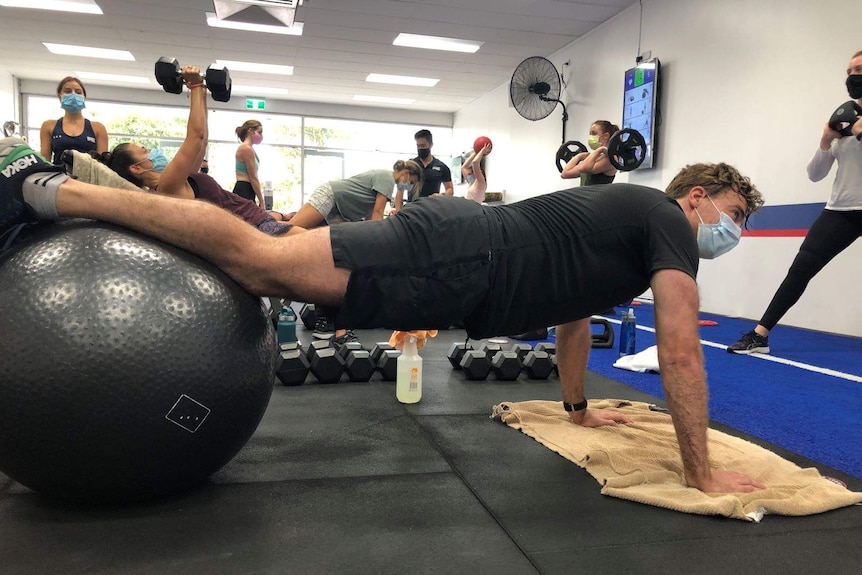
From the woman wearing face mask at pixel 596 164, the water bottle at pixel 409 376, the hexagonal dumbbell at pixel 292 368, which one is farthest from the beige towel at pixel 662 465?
the woman wearing face mask at pixel 596 164

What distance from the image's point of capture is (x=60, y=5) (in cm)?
767

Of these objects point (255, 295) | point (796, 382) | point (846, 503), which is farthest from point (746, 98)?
point (255, 295)

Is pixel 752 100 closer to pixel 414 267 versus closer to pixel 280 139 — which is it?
pixel 414 267

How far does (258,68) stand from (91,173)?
9.12 m

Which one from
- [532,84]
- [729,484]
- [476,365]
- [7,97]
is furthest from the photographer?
[7,97]

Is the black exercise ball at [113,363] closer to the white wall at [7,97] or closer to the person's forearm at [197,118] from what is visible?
the person's forearm at [197,118]

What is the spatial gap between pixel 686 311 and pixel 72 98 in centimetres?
435

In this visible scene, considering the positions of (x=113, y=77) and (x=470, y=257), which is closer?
(x=470, y=257)

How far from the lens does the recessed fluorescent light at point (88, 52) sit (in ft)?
31.3

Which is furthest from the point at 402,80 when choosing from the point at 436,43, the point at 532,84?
the point at 532,84

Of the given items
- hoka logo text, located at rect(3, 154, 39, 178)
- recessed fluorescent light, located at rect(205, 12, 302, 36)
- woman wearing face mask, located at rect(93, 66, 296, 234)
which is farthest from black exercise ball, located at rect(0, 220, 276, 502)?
recessed fluorescent light, located at rect(205, 12, 302, 36)

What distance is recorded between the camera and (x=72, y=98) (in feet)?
13.8

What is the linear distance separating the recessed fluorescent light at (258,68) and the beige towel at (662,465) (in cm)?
952

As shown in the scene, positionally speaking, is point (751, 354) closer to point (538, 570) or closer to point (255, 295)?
point (538, 570)
